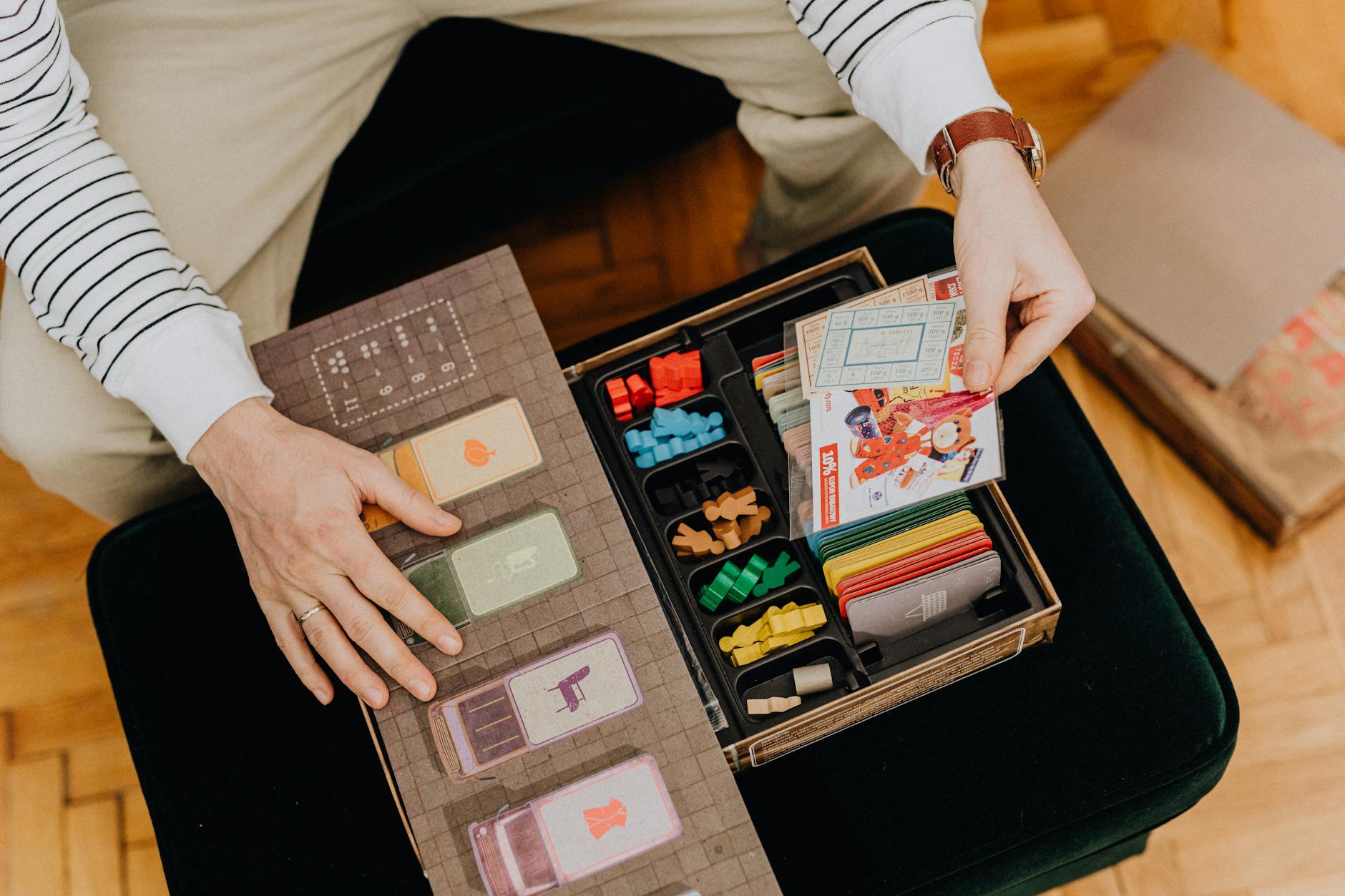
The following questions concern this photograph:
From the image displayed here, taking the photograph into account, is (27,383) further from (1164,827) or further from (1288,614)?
(1288,614)

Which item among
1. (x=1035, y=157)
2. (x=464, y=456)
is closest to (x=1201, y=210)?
(x=1035, y=157)

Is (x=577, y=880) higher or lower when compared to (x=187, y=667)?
lower

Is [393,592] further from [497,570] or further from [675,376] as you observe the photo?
[675,376]

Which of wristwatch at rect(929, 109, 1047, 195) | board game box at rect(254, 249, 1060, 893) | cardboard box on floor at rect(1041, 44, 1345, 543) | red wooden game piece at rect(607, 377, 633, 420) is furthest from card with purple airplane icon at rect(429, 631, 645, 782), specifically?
cardboard box on floor at rect(1041, 44, 1345, 543)

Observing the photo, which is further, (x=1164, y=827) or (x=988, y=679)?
(x=1164, y=827)

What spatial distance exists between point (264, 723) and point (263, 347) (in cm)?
35

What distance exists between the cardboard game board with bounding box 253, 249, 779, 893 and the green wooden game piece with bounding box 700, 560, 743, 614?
95 millimetres

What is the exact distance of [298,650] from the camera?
34.4 inches

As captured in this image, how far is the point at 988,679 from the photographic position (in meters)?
0.89

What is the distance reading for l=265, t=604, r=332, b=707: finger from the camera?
875 millimetres

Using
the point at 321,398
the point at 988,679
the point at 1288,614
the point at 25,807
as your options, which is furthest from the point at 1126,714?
the point at 25,807

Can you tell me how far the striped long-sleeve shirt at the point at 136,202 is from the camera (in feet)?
2.84

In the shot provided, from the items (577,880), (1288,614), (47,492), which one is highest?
(47,492)

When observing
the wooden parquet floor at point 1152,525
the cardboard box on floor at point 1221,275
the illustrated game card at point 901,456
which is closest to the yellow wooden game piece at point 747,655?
the illustrated game card at point 901,456
